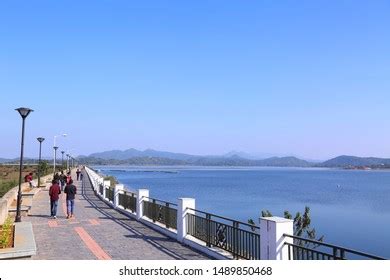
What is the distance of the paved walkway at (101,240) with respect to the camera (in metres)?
11.0

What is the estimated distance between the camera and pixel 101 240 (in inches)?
512

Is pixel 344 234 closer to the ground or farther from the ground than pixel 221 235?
closer to the ground

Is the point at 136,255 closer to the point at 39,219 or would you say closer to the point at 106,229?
the point at 106,229

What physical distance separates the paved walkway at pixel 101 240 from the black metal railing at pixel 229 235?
525 millimetres

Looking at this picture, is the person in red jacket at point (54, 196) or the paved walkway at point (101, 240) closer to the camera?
the paved walkway at point (101, 240)

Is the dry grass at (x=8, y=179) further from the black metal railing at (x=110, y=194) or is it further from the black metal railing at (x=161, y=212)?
the black metal railing at (x=161, y=212)

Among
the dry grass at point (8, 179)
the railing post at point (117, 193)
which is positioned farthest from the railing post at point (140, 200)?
the dry grass at point (8, 179)

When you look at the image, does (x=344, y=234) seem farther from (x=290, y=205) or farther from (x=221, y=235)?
(x=221, y=235)

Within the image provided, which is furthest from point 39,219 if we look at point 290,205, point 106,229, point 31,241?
point 290,205
